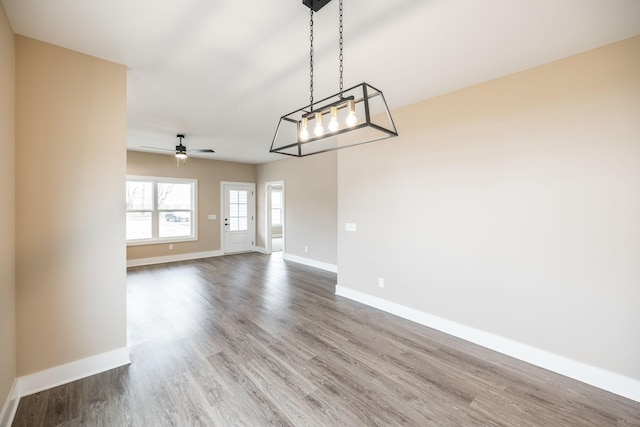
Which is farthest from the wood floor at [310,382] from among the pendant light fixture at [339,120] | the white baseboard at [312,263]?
the white baseboard at [312,263]

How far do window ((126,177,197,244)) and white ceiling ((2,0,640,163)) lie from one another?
4039 mm

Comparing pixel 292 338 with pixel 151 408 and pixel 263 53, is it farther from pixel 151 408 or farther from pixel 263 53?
pixel 263 53

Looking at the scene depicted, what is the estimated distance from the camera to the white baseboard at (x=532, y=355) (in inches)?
83.0

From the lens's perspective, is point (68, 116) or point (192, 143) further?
point (192, 143)

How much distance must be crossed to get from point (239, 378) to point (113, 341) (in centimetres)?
124

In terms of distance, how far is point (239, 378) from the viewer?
7.34 ft

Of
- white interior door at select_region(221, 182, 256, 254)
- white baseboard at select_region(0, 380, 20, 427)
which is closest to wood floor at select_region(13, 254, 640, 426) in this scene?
white baseboard at select_region(0, 380, 20, 427)

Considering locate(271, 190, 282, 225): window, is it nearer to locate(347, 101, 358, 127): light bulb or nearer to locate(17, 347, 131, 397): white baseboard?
locate(17, 347, 131, 397): white baseboard

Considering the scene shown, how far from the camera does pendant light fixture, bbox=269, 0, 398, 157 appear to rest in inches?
62.7

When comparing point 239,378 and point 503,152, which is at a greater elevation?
point 503,152

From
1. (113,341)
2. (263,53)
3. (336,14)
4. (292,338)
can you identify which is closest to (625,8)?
(336,14)

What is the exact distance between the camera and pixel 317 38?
2.11 m

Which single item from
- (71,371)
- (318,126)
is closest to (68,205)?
(71,371)

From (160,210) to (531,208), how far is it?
7.46 metres
